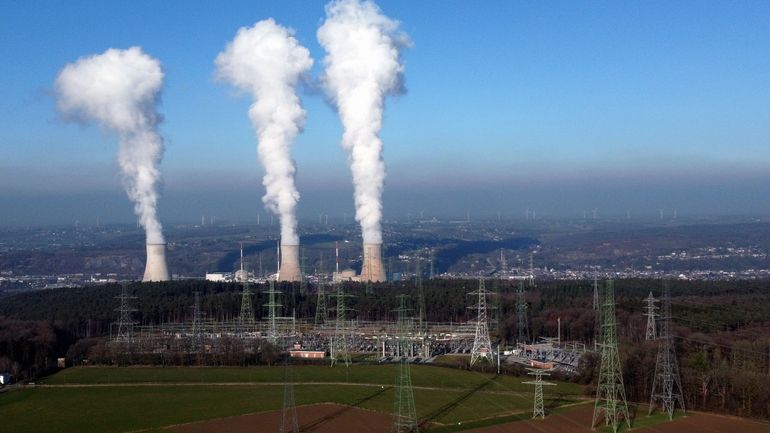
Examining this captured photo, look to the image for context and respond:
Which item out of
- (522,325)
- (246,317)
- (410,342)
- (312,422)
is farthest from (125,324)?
(312,422)

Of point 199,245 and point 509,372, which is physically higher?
point 199,245

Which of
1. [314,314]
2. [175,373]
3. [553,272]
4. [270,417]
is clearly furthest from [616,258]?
[270,417]

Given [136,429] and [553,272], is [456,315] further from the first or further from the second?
[553,272]

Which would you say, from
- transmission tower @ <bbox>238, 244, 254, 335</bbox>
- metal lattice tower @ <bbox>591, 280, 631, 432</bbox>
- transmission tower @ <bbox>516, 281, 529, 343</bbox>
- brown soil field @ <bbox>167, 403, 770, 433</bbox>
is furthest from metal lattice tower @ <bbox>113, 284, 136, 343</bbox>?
metal lattice tower @ <bbox>591, 280, 631, 432</bbox>

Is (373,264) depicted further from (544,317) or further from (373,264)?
(544,317)

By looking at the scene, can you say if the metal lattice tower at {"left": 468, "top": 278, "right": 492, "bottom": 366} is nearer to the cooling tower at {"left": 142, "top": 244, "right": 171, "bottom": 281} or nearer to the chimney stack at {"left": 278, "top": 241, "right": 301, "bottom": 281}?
the chimney stack at {"left": 278, "top": 241, "right": 301, "bottom": 281}

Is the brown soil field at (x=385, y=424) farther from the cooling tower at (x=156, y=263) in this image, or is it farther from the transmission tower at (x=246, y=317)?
the cooling tower at (x=156, y=263)
